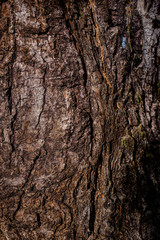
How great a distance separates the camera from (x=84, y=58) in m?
0.91

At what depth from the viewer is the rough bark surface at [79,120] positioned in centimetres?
87

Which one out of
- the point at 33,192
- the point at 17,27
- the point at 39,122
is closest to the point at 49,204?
the point at 33,192

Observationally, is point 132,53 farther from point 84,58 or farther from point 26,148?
point 26,148

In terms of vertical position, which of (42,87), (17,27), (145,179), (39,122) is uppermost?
(17,27)

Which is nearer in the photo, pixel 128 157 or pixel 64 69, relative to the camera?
pixel 64 69

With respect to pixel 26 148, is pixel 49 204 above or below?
below

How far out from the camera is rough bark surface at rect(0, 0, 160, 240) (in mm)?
872

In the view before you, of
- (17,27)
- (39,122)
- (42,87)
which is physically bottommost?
(39,122)

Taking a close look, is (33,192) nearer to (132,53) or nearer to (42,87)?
(42,87)

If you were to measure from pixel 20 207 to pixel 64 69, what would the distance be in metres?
0.86

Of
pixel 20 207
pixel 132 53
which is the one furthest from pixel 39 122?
pixel 132 53

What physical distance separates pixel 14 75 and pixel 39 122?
288 millimetres

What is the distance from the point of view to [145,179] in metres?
1.00

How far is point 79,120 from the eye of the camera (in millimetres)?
946
